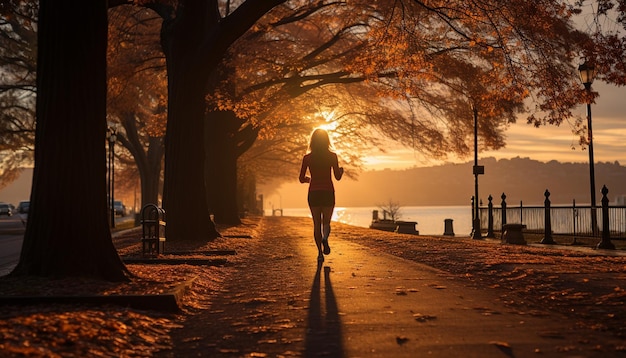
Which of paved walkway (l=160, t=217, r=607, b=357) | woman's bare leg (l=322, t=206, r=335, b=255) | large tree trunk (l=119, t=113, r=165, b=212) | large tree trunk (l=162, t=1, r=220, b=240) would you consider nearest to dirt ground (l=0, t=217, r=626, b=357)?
paved walkway (l=160, t=217, r=607, b=357)

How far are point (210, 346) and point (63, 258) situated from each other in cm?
333

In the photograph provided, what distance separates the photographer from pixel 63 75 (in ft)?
29.2

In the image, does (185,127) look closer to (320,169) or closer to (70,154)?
(320,169)

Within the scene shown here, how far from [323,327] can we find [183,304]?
207 cm

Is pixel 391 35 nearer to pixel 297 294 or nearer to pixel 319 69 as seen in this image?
pixel 297 294

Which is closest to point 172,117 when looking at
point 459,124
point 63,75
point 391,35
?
point 391,35

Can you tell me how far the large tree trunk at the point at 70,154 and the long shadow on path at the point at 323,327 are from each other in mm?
2360

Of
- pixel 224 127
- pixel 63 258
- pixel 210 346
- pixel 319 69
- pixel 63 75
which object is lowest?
pixel 210 346

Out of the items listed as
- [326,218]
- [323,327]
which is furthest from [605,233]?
[323,327]

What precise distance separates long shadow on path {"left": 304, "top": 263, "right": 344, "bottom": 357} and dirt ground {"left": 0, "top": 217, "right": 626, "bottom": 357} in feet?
3.23

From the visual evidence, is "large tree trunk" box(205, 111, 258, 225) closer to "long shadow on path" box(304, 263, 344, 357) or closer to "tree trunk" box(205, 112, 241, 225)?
"tree trunk" box(205, 112, 241, 225)

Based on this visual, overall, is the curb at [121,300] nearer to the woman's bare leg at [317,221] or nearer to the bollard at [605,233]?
the woman's bare leg at [317,221]

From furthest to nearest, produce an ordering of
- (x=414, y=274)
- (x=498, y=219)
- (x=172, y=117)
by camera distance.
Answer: (x=498, y=219) → (x=172, y=117) → (x=414, y=274)

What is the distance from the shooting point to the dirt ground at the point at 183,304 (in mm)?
→ 5559
